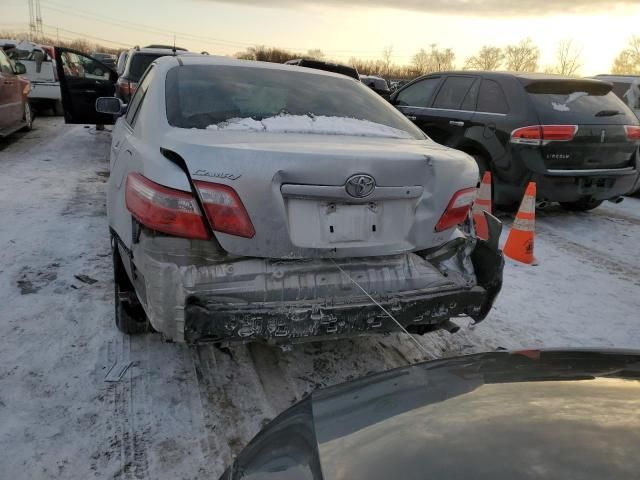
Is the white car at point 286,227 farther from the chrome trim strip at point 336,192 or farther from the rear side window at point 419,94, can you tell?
the rear side window at point 419,94

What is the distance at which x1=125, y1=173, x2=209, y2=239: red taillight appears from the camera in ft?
7.38

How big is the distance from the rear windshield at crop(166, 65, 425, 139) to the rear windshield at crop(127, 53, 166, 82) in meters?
6.33

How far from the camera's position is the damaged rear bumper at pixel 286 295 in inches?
89.4

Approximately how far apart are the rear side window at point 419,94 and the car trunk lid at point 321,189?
208 inches

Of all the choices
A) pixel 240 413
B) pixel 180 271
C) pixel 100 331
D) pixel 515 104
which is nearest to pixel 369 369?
pixel 240 413

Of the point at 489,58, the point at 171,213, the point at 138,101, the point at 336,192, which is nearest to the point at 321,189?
the point at 336,192

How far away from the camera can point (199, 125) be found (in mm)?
2678

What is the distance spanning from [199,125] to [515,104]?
4.69m

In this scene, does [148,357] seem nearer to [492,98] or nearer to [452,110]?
[492,98]

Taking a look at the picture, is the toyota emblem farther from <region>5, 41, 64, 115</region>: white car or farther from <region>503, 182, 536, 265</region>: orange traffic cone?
<region>5, 41, 64, 115</region>: white car

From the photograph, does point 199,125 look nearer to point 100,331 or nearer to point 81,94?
point 100,331

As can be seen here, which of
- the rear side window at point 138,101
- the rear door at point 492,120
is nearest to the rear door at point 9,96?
the rear side window at point 138,101

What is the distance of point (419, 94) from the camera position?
308 inches

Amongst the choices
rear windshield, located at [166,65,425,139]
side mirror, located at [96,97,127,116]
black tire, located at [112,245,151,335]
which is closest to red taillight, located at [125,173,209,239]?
rear windshield, located at [166,65,425,139]
